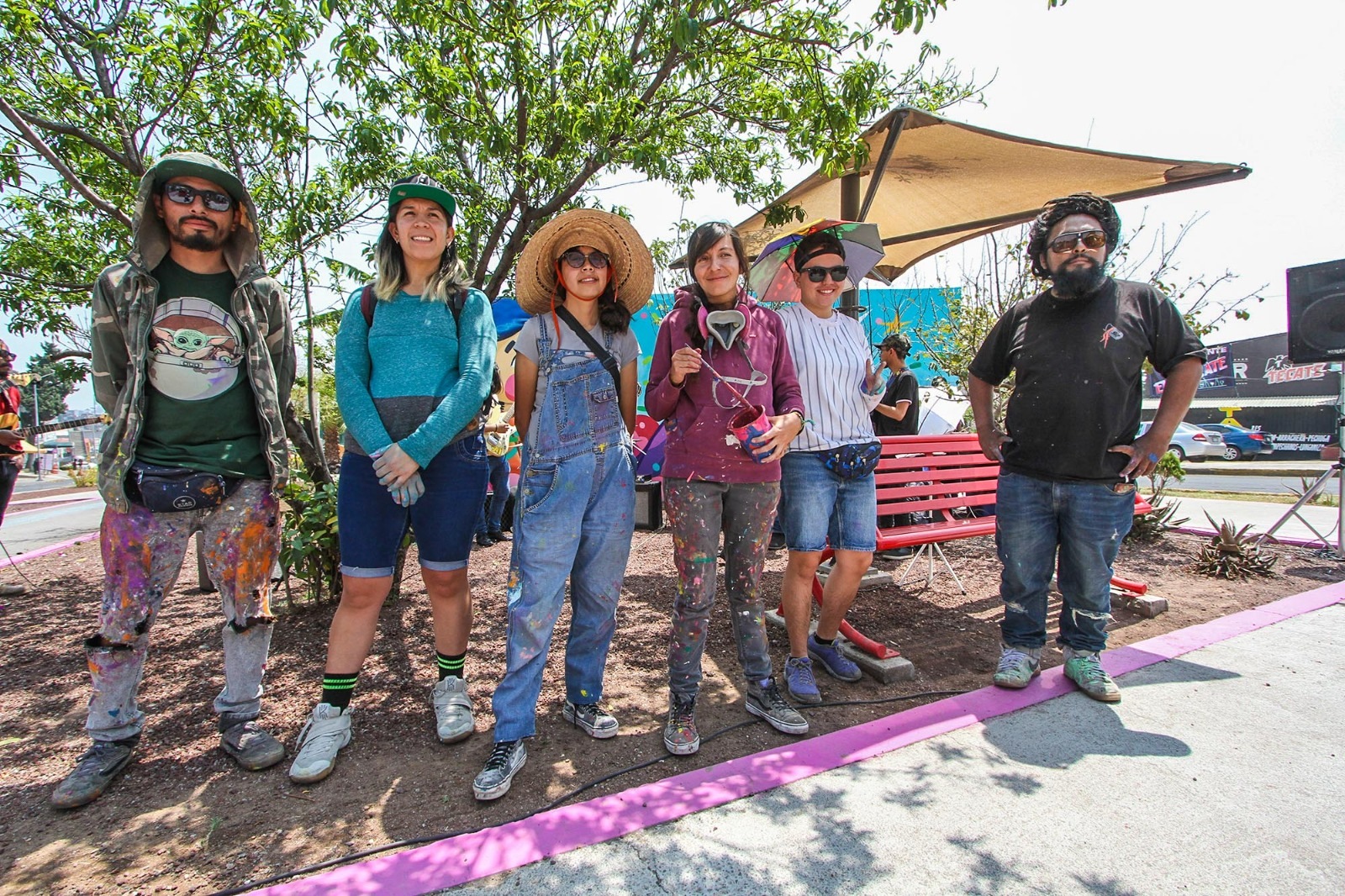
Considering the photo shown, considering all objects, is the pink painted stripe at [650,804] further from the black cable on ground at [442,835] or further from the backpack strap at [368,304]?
the backpack strap at [368,304]

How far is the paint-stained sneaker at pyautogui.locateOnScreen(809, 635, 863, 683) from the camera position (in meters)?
3.17

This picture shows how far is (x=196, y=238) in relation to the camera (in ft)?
7.95

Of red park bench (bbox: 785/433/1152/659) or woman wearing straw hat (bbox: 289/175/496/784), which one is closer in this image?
woman wearing straw hat (bbox: 289/175/496/784)

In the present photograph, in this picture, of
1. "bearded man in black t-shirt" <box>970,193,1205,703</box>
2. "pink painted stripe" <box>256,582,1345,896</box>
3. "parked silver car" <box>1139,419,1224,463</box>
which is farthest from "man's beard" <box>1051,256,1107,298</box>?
"parked silver car" <box>1139,419,1224,463</box>

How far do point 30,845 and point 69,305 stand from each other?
14.4 ft

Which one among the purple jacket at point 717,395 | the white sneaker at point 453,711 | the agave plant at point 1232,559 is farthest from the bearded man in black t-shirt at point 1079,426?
the agave plant at point 1232,559

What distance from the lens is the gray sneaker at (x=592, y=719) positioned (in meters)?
2.63

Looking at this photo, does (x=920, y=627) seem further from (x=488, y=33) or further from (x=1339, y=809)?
(x=488, y=33)

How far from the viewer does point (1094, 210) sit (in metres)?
2.98

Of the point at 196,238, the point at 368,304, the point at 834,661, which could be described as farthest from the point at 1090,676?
the point at 196,238

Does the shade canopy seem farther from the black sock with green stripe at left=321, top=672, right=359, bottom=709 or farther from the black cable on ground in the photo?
the black sock with green stripe at left=321, top=672, right=359, bottom=709

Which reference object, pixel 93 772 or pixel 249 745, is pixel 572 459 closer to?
pixel 249 745

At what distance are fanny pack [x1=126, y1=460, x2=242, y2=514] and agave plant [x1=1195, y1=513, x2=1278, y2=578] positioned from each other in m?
6.10

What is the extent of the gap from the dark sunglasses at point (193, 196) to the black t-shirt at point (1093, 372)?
327 cm
